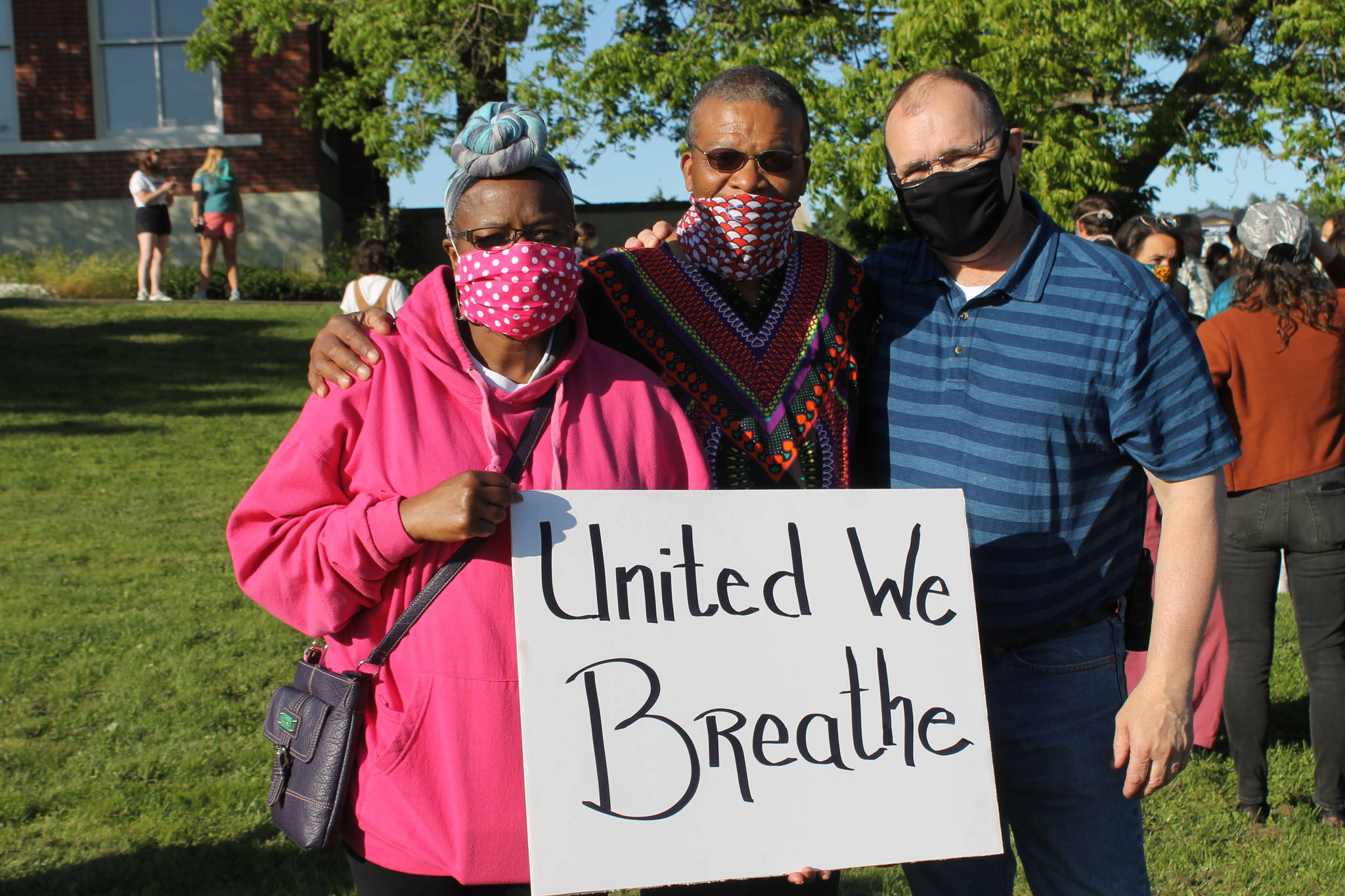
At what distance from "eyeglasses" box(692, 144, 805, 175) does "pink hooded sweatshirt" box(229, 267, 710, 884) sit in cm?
64

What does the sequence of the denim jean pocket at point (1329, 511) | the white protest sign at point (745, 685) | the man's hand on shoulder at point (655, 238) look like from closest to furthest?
the white protest sign at point (745, 685) → the man's hand on shoulder at point (655, 238) → the denim jean pocket at point (1329, 511)

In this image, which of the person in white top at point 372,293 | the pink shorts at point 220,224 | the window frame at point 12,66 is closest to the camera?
the person in white top at point 372,293

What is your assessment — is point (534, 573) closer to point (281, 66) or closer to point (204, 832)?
point (204, 832)

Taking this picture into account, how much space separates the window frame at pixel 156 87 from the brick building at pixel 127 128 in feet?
0.06

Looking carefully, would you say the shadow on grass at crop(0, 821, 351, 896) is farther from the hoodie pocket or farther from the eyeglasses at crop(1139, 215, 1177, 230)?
the eyeglasses at crop(1139, 215, 1177, 230)

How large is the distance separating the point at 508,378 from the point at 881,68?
10.7m

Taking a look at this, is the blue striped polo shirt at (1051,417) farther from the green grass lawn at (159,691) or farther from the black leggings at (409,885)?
the green grass lawn at (159,691)

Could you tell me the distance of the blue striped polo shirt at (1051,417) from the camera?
2.25 metres

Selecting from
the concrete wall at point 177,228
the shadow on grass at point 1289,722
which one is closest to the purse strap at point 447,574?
the shadow on grass at point 1289,722

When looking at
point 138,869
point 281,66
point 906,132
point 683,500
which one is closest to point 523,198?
point 683,500

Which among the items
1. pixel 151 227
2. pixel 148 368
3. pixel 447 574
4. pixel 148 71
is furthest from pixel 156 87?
pixel 447 574

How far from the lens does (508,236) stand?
2.12 m

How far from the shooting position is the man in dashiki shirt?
2.38 m

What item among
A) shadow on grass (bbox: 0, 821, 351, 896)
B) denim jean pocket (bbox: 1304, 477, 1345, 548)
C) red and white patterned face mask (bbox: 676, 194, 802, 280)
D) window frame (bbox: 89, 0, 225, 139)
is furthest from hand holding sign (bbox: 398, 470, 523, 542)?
window frame (bbox: 89, 0, 225, 139)
